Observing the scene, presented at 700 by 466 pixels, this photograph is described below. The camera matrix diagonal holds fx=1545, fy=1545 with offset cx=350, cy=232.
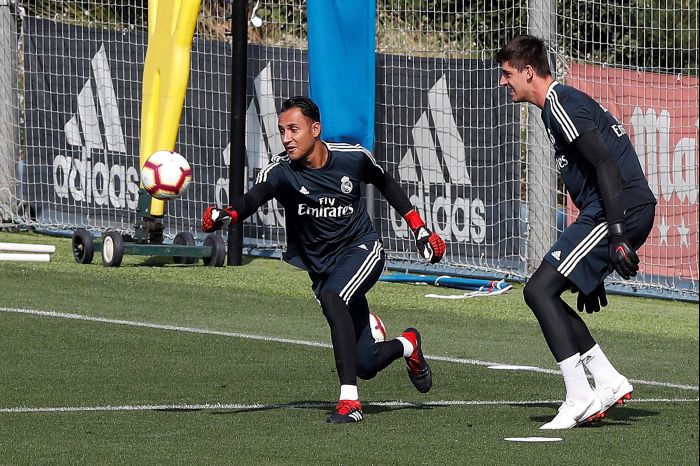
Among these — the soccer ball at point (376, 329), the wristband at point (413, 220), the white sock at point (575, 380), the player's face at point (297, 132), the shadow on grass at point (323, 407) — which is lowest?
the shadow on grass at point (323, 407)

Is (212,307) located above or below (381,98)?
below

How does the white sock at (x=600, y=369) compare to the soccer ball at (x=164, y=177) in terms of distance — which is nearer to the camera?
the white sock at (x=600, y=369)

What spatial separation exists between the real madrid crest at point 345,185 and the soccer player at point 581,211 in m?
0.97

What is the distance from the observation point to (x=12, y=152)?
1809cm

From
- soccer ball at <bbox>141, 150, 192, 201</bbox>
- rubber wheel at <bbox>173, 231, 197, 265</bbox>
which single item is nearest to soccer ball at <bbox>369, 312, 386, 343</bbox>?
soccer ball at <bbox>141, 150, 192, 201</bbox>

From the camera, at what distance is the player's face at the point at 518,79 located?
751 cm

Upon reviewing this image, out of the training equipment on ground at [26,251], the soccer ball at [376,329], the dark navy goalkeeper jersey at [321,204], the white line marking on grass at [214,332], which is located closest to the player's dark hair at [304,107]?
the dark navy goalkeeper jersey at [321,204]

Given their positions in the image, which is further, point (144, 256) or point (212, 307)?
point (144, 256)

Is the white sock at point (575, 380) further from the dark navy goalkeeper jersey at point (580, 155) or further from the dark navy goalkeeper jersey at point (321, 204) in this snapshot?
the dark navy goalkeeper jersey at point (321, 204)

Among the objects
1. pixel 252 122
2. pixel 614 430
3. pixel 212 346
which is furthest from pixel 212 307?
pixel 614 430

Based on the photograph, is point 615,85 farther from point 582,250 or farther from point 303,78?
point 582,250

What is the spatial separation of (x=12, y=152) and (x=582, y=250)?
39.0 feet

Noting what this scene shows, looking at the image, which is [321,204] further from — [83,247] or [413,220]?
[83,247]

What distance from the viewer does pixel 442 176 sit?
1547 cm
